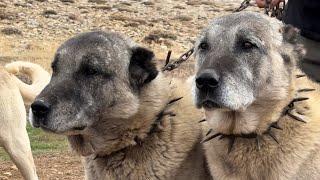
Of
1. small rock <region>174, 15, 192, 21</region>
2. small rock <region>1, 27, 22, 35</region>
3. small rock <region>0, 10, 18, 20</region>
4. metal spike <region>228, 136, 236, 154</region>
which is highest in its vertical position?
metal spike <region>228, 136, 236, 154</region>

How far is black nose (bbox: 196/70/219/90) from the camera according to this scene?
4.62 metres

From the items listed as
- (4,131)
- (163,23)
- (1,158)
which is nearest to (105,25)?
(163,23)

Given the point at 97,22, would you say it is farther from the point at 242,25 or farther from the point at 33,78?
the point at 242,25

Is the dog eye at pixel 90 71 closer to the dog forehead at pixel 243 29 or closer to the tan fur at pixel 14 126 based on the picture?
the dog forehead at pixel 243 29

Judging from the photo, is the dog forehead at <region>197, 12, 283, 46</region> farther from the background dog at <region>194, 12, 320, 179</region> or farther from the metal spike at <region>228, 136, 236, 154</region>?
the metal spike at <region>228, 136, 236, 154</region>

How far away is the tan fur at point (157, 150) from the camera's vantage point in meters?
5.34

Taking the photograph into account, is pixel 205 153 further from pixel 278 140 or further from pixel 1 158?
pixel 1 158

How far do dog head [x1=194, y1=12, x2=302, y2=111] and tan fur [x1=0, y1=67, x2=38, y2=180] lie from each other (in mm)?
3524

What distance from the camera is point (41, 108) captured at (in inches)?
197

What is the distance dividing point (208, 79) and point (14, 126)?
4.08 meters

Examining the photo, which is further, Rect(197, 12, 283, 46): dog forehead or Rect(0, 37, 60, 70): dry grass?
Rect(0, 37, 60, 70): dry grass

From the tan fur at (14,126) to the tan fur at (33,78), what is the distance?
246 millimetres

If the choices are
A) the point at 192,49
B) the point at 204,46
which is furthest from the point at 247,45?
the point at 192,49

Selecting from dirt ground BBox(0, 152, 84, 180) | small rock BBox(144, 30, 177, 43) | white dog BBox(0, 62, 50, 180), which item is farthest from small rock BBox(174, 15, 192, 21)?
white dog BBox(0, 62, 50, 180)
